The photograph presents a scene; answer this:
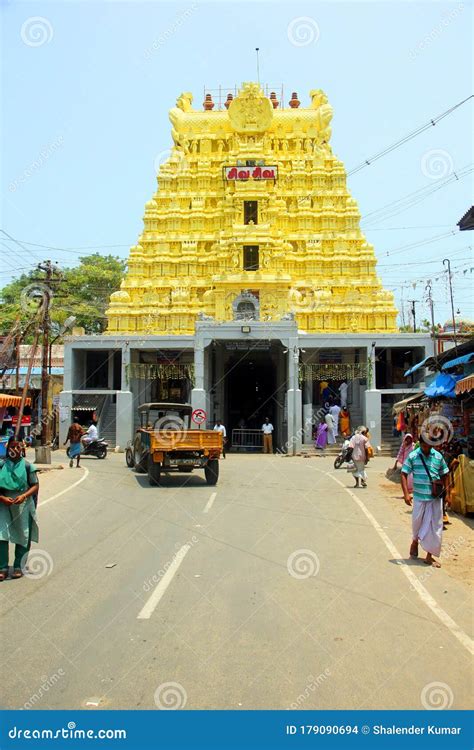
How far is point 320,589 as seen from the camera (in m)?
7.35

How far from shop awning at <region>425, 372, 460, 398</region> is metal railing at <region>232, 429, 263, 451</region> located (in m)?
15.7

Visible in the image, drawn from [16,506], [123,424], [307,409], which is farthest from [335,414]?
[16,506]

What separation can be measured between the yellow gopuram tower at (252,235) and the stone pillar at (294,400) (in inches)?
193

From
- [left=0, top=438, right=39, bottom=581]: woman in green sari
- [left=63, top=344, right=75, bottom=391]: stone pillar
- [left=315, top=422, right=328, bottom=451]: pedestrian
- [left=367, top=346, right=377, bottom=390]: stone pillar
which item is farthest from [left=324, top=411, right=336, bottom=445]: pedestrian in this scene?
[left=0, top=438, right=39, bottom=581]: woman in green sari

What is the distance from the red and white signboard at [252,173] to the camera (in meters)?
38.6

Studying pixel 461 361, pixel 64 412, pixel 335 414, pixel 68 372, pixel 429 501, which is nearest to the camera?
pixel 429 501

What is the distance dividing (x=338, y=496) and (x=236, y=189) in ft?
87.7

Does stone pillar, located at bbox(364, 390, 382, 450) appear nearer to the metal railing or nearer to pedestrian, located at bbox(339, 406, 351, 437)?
pedestrian, located at bbox(339, 406, 351, 437)

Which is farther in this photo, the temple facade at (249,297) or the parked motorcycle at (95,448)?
the temple facade at (249,297)

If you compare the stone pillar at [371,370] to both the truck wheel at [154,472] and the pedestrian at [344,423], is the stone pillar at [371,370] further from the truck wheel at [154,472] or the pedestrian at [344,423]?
the truck wheel at [154,472]

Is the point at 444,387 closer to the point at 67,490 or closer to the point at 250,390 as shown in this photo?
the point at 67,490

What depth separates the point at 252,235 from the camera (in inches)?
1473

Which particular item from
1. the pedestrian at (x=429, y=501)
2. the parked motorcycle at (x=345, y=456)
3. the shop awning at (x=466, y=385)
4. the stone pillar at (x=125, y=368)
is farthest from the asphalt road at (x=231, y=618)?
the stone pillar at (x=125, y=368)

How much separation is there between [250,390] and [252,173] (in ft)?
43.4
